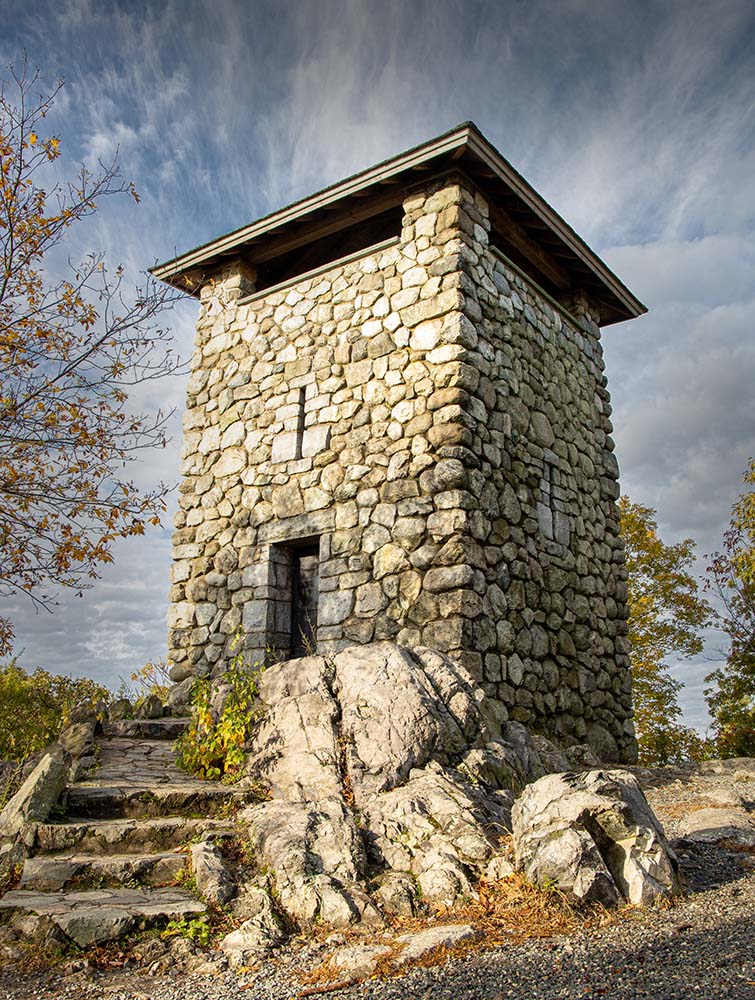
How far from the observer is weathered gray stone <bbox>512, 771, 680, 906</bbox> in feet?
11.5

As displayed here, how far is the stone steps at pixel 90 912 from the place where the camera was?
3.44 m

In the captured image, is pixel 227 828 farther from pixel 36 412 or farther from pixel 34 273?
pixel 34 273

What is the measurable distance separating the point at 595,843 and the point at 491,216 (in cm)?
655

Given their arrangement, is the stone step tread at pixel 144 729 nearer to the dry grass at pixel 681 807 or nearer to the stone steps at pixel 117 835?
the stone steps at pixel 117 835

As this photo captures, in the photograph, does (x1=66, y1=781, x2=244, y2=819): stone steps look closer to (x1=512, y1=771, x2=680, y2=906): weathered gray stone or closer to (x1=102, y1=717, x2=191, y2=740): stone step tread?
(x1=512, y1=771, x2=680, y2=906): weathered gray stone

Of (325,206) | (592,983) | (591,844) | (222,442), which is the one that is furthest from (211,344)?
(592,983)

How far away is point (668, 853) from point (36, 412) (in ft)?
20.1

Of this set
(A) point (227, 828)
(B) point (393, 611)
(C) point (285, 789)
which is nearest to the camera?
(A) point (227, 828)

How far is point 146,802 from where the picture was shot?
191 inches

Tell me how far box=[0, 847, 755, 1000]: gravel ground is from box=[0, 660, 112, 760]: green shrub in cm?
413

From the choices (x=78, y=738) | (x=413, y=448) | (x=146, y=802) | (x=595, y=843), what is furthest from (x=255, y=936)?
(x=413, y=448)

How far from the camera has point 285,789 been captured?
4789 millimetres

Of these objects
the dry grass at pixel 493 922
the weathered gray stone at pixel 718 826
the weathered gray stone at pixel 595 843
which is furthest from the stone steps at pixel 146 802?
the weathered gray stone at pixel 718 826

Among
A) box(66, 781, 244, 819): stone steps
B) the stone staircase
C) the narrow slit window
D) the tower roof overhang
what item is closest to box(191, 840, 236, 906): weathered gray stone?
the stone staircase
